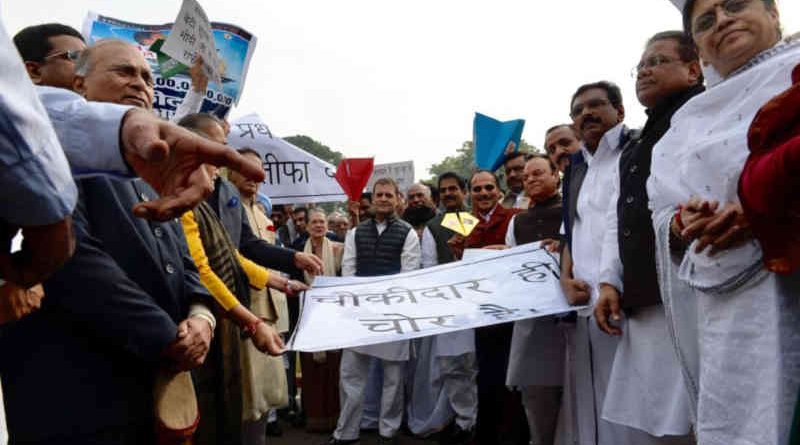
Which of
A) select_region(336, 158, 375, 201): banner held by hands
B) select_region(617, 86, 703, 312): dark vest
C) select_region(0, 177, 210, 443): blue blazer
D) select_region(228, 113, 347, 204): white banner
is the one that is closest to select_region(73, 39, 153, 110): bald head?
select_region(0, 177, 210, 443): blue blazer

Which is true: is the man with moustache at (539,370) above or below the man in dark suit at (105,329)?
below

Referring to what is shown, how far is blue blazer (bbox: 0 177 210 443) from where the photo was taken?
1550 millimetres

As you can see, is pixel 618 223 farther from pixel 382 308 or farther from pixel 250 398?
pixel 250 398

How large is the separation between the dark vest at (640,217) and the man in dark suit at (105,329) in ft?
5.36

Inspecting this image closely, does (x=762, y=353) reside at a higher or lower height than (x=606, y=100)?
lower

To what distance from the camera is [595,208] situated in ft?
10.1

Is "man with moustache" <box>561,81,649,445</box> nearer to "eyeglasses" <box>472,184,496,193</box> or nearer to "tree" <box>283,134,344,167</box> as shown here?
"eyeglasses" <box>472,184,496,193</box>

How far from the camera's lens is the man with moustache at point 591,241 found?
119 inches

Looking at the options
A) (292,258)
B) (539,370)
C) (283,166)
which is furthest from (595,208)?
(283,166)

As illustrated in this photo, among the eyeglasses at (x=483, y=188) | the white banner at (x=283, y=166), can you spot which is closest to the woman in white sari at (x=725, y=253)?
the eyeglasses at (x=483, y=188)

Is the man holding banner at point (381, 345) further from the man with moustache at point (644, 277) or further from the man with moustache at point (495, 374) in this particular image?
the man with moustache at point (644, 277)

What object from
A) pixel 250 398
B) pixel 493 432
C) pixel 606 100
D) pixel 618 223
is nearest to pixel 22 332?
pixel 250 398

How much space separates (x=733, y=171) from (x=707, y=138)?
6.7 inches

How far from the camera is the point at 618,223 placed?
268cm
